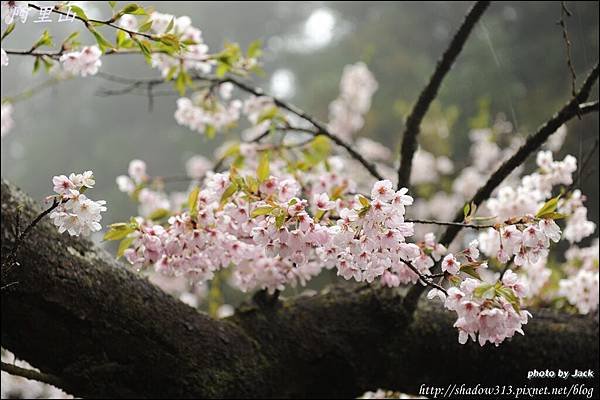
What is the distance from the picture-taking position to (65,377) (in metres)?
0.95

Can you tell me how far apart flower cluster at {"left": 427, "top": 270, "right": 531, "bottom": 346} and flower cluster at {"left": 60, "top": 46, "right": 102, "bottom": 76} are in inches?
32.2

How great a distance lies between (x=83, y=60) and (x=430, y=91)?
29.9 inches

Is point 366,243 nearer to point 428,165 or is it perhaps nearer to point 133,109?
point 428,165

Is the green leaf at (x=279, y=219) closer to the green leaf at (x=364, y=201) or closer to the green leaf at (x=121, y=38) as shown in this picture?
the green leaf at (x=364, y=201)

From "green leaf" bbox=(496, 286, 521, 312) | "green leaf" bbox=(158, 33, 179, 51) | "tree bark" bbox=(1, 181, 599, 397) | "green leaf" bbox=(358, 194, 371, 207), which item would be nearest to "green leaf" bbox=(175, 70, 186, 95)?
"green leaf" bbox=(158, 33, 179, 51)

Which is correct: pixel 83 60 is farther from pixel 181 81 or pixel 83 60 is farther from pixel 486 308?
pixel 486 308

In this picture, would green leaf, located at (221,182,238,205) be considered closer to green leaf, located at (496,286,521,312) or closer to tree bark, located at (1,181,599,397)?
tree bark, located at (1,181,599,397)

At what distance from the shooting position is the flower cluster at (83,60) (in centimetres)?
104

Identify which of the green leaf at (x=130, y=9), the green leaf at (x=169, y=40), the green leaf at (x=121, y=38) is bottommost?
the green leaf at (x=130, y=9)

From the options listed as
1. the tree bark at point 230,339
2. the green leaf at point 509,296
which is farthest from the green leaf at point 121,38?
the green leaf at point 509,296

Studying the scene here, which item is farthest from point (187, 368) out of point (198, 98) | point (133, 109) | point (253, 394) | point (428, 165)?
point (133, 109)

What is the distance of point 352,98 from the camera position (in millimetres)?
4609

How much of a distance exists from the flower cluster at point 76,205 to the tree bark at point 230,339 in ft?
0.91

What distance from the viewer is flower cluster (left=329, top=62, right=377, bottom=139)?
4.28 metres
